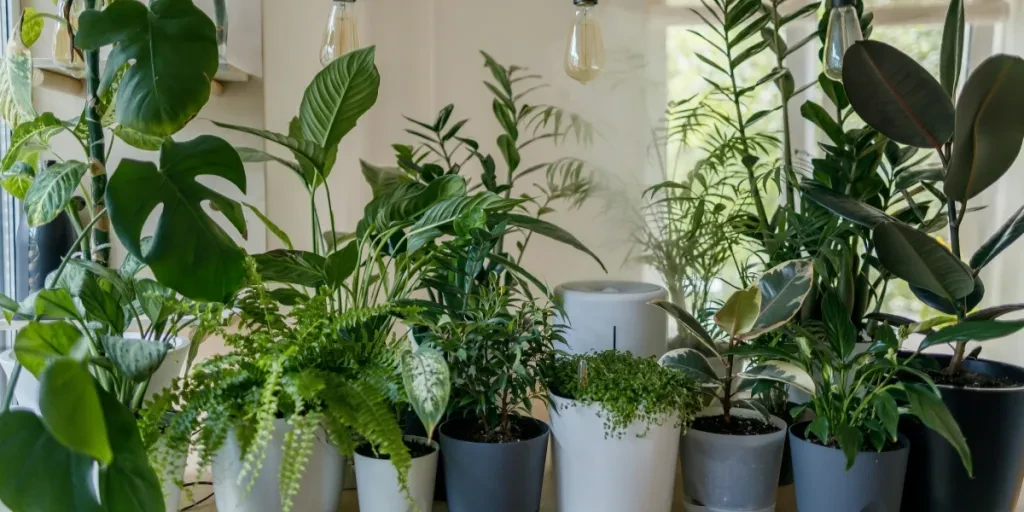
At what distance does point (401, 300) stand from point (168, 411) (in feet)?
0.96

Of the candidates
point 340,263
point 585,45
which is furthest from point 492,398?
point 585,45

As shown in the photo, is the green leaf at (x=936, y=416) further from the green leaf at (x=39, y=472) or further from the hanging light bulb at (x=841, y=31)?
the green leaf at (x=39, y=472)

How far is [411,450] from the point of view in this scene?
2.93 ft

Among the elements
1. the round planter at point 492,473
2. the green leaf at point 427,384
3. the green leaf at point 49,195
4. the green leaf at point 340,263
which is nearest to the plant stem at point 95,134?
the green leaf at point 49,195

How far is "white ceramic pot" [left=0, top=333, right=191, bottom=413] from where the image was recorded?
2.81 feet

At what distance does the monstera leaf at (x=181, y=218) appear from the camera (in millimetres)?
669

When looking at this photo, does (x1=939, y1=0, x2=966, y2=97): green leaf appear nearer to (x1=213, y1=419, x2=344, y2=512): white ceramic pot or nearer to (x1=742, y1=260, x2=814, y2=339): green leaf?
(x1=742, y1=260, x2=814, y2=339): green leaf

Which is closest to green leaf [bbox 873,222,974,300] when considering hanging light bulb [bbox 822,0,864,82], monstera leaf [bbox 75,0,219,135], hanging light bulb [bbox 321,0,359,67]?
hanging light bulb [bbox 822,0,864,82]

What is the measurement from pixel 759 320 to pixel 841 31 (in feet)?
1.30

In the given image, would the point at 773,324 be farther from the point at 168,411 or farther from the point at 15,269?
the point at 15,269

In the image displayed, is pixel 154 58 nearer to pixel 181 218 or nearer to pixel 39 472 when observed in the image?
pixel 181 218

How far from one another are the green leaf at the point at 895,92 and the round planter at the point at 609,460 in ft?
1.47

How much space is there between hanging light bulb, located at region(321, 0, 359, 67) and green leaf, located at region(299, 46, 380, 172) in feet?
1.10

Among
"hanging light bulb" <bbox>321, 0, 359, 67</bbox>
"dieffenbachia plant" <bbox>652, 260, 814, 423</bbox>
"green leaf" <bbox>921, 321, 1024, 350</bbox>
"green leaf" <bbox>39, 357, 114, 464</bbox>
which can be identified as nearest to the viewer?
"green leaf" <bbox>39, 357, 114, 464</bbox>
